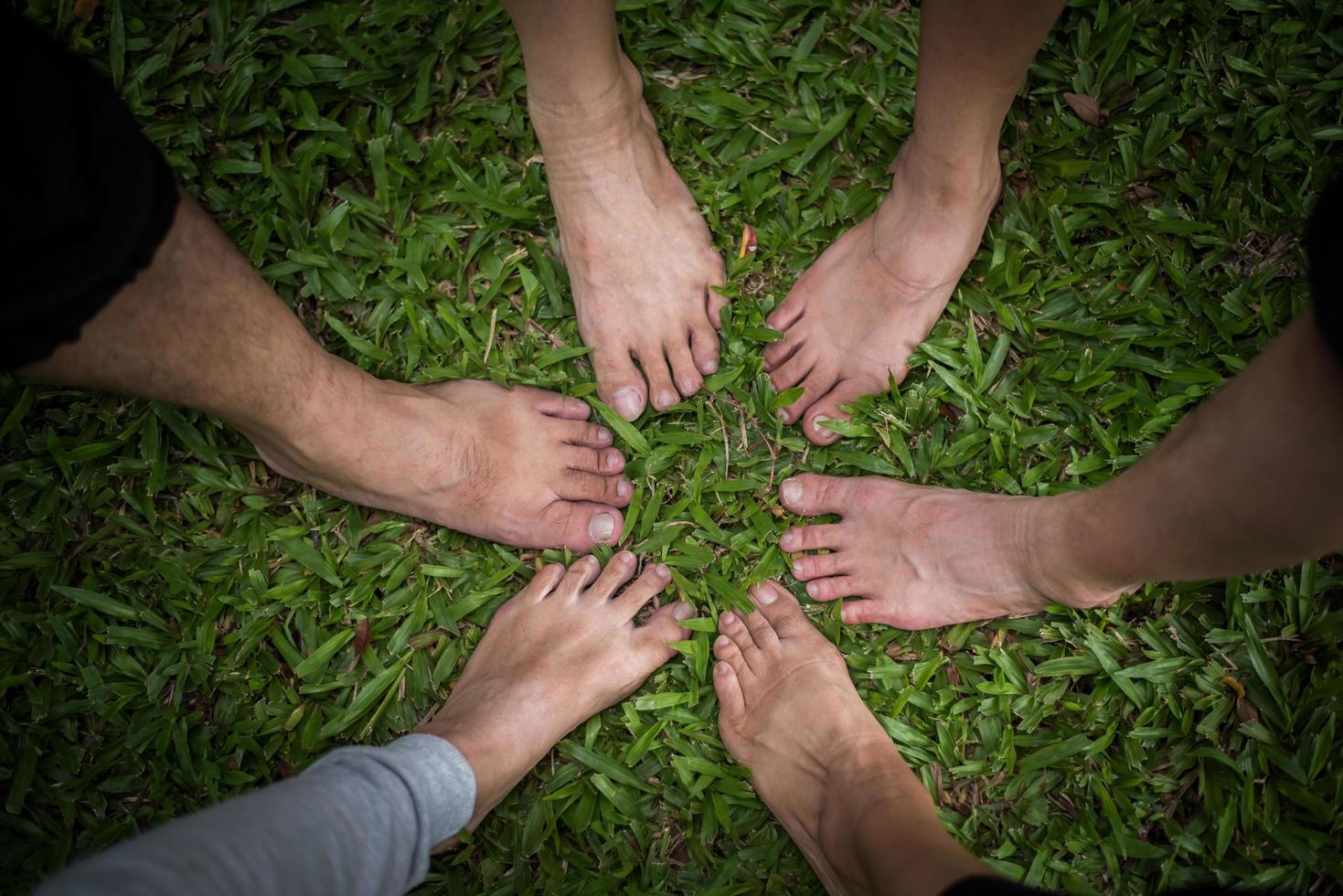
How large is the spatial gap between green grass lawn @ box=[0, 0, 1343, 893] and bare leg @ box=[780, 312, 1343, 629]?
0.37 feet

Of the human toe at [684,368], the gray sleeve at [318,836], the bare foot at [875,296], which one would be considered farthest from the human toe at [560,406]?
the gray sleeve at [318,836]

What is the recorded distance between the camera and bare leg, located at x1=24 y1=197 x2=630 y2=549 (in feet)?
4.56

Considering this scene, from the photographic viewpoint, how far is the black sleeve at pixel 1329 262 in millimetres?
919

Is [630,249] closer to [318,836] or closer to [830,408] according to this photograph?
[830,408]

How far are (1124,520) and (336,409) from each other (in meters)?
1.57

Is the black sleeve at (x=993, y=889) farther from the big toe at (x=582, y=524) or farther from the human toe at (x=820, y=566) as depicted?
the big toe at (x=582, y=524)

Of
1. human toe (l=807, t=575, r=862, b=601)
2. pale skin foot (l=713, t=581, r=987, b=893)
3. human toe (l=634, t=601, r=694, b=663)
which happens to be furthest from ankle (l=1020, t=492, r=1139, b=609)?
human toe (l=634, t=601, r=694, b=663)

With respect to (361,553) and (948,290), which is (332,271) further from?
(948,290)

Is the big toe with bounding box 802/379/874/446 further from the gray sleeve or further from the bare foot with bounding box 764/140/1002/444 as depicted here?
the gray sleeve

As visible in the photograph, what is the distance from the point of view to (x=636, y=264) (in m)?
2.12

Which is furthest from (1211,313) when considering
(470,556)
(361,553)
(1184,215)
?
(361,553)

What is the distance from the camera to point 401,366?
2221 mm

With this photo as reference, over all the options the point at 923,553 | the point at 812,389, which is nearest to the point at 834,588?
the point at 923,553

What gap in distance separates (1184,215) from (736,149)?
1189 millimetres
